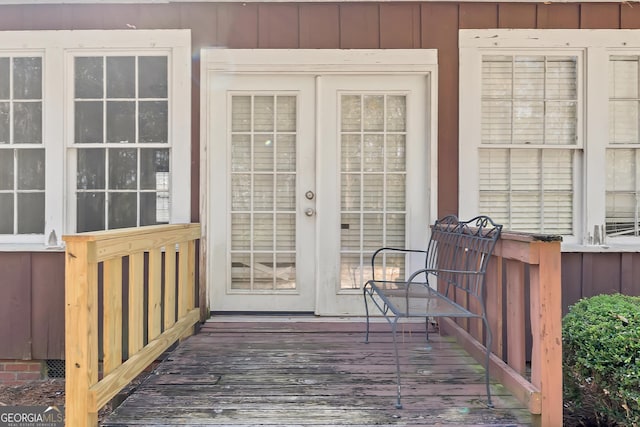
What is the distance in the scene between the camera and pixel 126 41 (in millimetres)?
3439

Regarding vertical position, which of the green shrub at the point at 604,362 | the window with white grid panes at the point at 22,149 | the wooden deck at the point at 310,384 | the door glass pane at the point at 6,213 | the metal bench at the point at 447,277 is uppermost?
the window with white grid panes at the point at 22,149

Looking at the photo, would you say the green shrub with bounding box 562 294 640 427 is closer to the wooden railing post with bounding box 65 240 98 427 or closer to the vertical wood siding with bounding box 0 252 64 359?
the wooden railing post with bounding box 65 240 98 427

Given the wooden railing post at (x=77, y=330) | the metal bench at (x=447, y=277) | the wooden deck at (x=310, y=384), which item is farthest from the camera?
the metal bench at (x=447, y=277)

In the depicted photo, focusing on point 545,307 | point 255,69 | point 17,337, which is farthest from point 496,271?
point 17,337

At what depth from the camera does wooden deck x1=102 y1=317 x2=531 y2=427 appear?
6.72 feet

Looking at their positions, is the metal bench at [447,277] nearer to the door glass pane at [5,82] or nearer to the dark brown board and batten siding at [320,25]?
the dark brown board and batten siding at [320,25]

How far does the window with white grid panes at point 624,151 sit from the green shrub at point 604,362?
3.93 ft

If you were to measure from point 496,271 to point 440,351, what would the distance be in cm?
74

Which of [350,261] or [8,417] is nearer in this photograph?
[8,417]

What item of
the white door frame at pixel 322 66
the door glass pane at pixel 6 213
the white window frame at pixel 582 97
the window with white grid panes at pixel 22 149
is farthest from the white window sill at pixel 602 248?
the door glass pane at pixel 6 213

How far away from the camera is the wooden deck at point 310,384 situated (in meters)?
2.05

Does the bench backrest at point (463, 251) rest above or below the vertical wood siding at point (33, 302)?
above

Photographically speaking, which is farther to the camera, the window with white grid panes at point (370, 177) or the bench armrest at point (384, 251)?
the window with white grid panes at point (370, 177)

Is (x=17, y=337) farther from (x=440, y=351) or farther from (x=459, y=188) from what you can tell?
(x=459, y=188)
